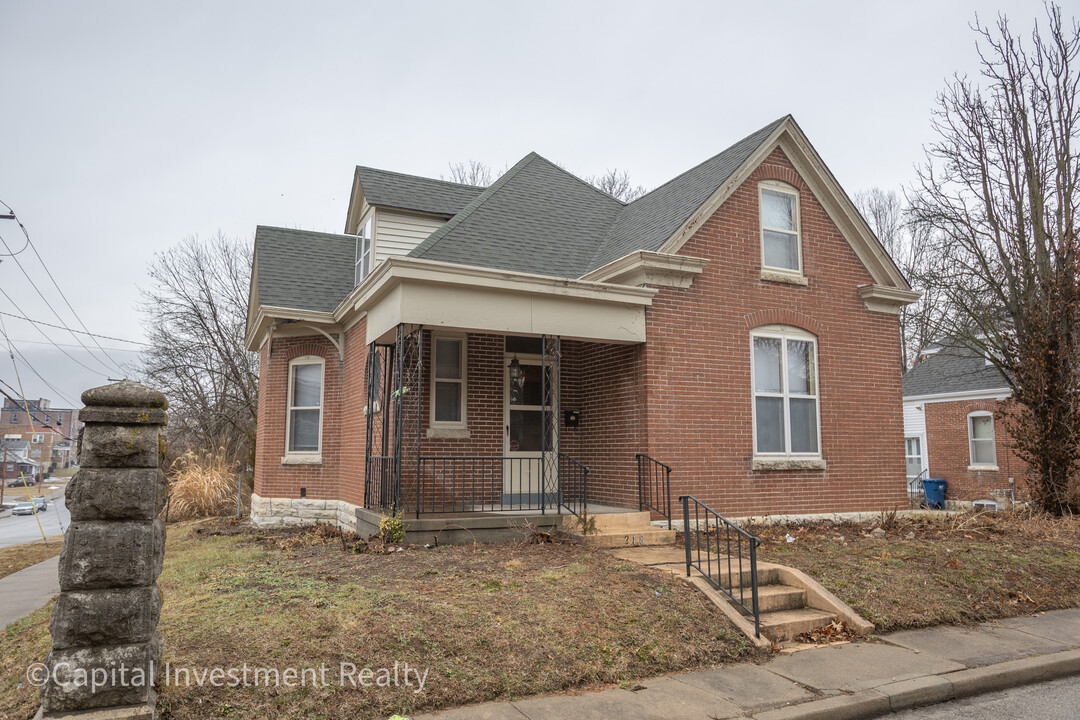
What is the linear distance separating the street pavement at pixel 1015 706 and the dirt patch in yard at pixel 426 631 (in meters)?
1.39

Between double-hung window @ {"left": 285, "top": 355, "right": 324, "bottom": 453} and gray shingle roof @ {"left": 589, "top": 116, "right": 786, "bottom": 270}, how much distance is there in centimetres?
608

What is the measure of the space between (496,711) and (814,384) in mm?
9423

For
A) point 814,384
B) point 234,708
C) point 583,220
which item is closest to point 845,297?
point 814,384

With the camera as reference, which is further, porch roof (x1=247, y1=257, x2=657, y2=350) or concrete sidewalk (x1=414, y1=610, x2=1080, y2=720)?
porch roof (x1=247, y1=257, x2=657, y2=350)

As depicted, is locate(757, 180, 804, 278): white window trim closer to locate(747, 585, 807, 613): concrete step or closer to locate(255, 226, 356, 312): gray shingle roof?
locate(747, 585, 807, 613): concrete step

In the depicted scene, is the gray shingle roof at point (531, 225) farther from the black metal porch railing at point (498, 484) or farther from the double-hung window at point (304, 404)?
the double-hung window at point (304, 404)

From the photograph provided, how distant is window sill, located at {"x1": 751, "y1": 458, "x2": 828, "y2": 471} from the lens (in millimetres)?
11633

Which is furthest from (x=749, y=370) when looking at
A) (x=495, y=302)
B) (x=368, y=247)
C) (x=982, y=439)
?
(x=982, y=439)

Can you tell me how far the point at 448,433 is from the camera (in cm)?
1118

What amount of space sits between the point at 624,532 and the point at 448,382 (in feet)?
12.2

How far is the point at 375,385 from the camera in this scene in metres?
11.8

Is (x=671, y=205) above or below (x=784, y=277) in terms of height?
above

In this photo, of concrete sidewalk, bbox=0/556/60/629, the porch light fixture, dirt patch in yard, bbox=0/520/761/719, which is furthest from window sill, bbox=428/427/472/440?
concrete sidewalk, bbox=0/556/60/629

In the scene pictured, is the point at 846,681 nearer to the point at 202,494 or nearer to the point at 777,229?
the point at 777,229
